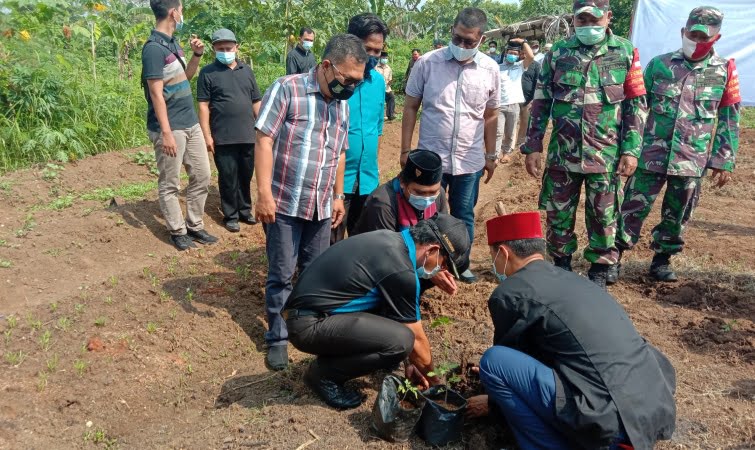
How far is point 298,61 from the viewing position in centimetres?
782

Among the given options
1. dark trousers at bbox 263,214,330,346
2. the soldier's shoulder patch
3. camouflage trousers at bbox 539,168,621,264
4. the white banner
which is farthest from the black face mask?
the white banner

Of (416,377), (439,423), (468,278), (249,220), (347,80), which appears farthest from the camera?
(249,220)

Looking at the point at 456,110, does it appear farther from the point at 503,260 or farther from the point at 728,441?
the point at 728,441

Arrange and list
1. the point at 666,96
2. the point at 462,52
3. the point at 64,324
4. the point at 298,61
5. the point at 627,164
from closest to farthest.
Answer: the point at 64,324, the point at 627,164, the point at 462,52, the point at 666,96, the point at 298,61

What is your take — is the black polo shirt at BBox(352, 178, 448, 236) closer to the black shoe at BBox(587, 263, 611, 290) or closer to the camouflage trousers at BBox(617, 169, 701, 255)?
the black shoe at BBox(587, 263, 611, 290)

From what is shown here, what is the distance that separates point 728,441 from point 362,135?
3025mm

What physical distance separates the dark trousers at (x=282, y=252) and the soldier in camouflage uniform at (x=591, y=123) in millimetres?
1872

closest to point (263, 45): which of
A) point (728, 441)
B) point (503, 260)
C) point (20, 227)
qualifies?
point (20, 227)

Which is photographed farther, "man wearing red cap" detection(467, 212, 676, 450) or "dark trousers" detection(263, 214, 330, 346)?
"dark trousers" detection(263, 214, 330, 346)

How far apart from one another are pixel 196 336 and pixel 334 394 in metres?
1.39

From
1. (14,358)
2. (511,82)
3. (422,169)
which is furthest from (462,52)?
(511,82)

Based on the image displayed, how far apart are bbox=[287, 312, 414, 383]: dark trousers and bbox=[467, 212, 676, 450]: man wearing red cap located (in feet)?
1.78

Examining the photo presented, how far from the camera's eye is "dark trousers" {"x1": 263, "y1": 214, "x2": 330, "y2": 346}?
12.4 feet

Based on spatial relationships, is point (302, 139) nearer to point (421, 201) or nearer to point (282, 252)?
point (282, 252)
